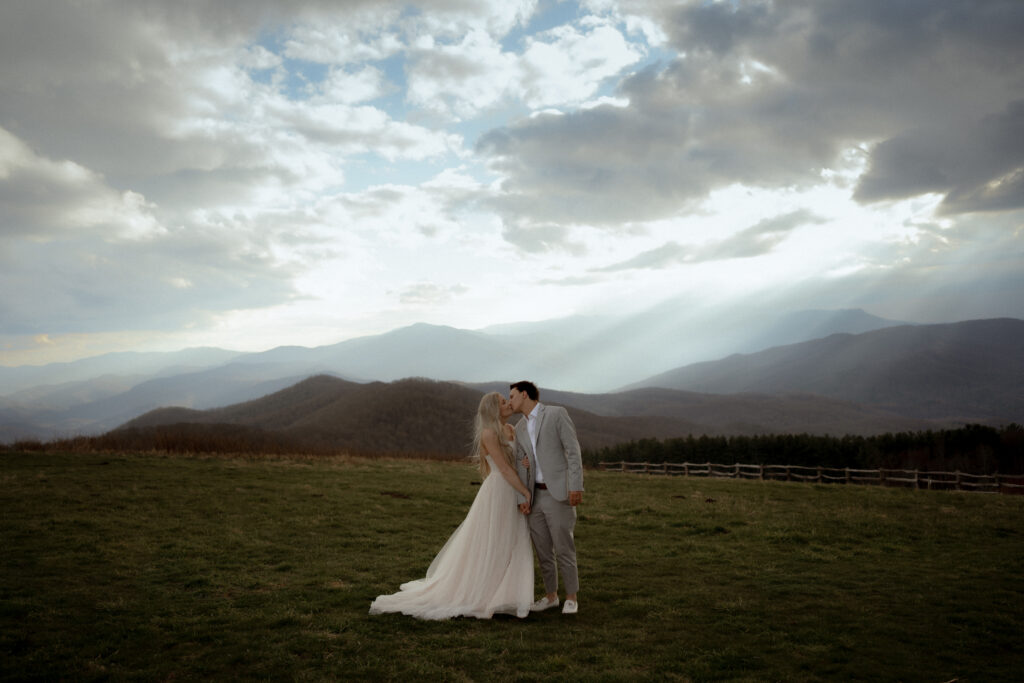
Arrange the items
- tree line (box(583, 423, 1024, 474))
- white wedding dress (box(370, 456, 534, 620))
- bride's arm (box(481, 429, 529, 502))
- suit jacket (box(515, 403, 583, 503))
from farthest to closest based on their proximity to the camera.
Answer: tree line (box(583, 423, 1024, 474)), bride's arm (box(481, 429, 529, 502)), white wedding dress (box(370, 456, 534, 620)), suit jacket (box(515, 403, 583, 503))

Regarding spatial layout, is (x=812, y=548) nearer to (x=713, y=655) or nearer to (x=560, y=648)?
(x=713, y=655)

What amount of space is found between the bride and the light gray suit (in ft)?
0.70

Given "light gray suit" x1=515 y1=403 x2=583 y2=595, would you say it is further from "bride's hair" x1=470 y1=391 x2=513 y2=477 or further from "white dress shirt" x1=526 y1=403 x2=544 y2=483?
"bride's hair" x1=470 y1=391 x2=513 y2=477

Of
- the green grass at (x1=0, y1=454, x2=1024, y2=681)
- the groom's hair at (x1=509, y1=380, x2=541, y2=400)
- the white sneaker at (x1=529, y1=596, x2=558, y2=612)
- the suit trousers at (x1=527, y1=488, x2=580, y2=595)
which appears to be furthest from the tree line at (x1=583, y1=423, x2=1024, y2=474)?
the groom's hair at (x1=509, y1=380, x2=541, y2=400)

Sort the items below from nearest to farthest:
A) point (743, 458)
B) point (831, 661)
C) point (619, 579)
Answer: point (831, 661) → point (619, 579) → point (743, 458)

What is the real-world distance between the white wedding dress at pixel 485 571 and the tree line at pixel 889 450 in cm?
5227

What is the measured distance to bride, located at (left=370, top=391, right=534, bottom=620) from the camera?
8.02 m

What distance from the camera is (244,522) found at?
14594 millimetres

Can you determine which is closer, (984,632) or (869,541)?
(984,632)

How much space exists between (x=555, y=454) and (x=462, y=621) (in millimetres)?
2534

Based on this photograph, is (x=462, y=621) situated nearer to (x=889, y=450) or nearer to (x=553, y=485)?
(x=553, y=485)

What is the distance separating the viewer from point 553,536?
316 inches

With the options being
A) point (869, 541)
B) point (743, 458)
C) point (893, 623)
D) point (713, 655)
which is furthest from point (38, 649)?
point (743, 458)

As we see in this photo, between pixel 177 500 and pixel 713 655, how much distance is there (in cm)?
1564
